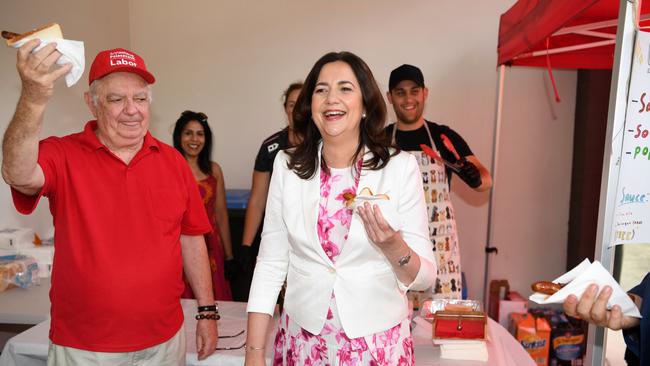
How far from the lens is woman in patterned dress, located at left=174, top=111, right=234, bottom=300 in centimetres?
360

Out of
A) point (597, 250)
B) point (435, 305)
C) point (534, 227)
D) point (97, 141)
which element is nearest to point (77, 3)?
point (97, 141)

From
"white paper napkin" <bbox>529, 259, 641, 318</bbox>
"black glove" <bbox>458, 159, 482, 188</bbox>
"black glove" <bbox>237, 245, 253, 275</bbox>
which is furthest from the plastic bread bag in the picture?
"white paper napkin" <bbox>529, 259, 641, 318</bbox>

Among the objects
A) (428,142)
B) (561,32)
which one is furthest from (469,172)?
(561,32)

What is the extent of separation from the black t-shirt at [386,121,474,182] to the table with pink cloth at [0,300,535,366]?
1289 mm

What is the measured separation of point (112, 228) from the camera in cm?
165

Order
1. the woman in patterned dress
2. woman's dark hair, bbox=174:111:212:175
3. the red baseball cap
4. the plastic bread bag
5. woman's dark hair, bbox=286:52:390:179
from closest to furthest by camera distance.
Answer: woman's dark hair, bbox=286:52:390:179 < the red baseball cap < the plastic bread bag < the woman in patterned dress < woman's dark hair, bbox=174:111:212:175

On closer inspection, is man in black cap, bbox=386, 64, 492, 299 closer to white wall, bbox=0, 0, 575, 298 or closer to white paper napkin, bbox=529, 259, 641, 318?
white wall, bbox=0, 0, 575, 298

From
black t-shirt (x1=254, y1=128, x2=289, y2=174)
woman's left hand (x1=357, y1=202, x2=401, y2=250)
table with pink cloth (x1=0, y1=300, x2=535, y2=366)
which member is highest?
black t-shirt (x1=254, y1=128, x2=289, y2=174)

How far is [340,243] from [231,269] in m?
2.16

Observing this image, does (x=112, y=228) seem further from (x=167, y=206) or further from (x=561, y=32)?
(x=561, y=32)

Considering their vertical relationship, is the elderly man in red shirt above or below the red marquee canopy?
below

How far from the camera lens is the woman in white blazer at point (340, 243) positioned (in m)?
1.48

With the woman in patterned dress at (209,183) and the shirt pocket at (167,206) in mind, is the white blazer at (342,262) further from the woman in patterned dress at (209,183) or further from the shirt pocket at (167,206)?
the woman in patterned dress at (209,183)

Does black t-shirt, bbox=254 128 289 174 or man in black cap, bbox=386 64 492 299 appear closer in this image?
man in black cap, bbox=386 64 492 299
